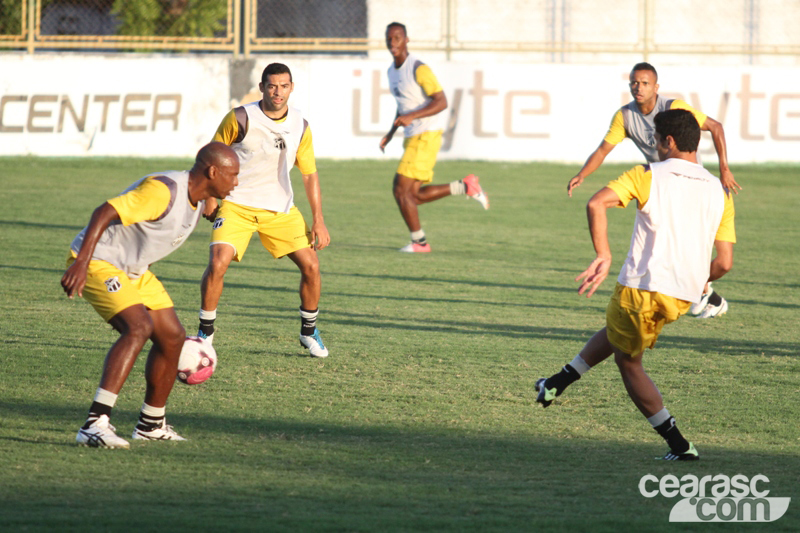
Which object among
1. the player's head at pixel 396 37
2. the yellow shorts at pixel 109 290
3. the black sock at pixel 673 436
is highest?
the player's head at pixel 396 37

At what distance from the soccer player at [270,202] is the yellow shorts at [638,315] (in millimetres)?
2634

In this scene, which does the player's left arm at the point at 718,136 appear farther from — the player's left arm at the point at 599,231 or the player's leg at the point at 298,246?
the player's left arm at the point at 599,231

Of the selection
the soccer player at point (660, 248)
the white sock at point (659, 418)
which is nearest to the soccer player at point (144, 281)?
the soccer player at point (660, 248)

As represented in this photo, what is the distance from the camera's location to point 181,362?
18.3 feet

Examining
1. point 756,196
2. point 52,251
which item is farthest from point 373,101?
point 52,251

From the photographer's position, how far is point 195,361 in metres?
5.62

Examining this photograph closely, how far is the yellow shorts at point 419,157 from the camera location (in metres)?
12.4

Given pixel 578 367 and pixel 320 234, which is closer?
pixel 578 367

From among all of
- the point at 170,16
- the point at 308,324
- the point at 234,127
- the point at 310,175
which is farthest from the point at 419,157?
the point at 170,16

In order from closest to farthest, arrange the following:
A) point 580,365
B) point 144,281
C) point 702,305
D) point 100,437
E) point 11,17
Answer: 1. point 100,437
2. point 144,281
3. point 580,365
4. point 702,305
5. point 11,17

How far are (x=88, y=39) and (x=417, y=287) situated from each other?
44.9ft

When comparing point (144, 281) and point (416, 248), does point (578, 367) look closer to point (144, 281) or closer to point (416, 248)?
point (144, 281)

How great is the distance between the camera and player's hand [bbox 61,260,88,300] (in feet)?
15.1

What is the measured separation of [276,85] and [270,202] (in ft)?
2.74
